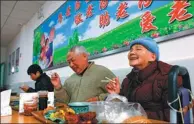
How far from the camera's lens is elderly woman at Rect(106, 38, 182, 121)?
46.9 inches

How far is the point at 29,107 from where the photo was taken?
3.82ft

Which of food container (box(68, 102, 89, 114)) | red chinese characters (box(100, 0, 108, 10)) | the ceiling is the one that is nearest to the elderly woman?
food container (box(68, 102, 89, 114))

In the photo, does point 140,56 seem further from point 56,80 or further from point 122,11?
point 122,11

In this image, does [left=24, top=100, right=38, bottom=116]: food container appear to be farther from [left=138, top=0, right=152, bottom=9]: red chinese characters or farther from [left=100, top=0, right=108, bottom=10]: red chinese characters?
[left=100, top=0, right=108, bottom=10]: red chinese characters

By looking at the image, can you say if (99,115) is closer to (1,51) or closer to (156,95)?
(156,95)

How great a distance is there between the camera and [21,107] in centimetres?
123

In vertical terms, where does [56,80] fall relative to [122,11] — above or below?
below

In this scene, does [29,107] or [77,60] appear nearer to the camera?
[29,107]

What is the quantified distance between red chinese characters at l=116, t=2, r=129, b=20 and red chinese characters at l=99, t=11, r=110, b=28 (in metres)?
0.20

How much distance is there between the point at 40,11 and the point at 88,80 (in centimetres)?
372

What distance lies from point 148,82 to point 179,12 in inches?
28.7

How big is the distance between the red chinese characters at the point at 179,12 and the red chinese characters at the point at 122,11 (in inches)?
23.8

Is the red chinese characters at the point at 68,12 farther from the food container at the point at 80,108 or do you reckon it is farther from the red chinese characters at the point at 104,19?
the food container at the point at 80,108

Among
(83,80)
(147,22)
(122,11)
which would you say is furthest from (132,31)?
(83,80)
